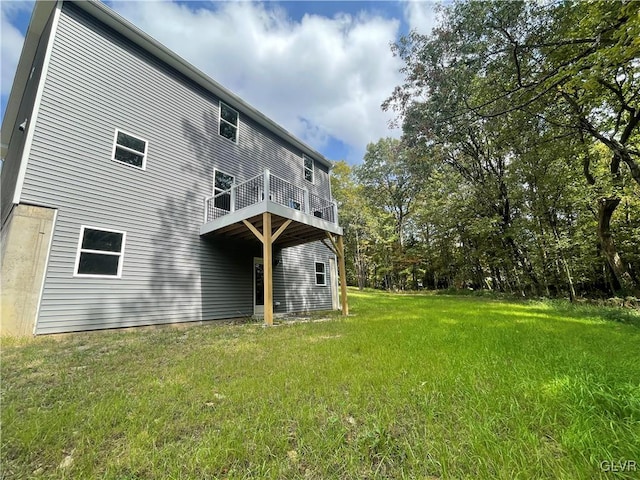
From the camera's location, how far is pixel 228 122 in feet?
33.1

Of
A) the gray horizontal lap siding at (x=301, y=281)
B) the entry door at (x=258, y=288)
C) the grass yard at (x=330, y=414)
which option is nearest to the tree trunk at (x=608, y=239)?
the grass yard at (x=330, y=414)

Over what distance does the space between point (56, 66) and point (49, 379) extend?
7269 mm

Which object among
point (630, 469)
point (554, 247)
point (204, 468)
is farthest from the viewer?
point (554, 247)

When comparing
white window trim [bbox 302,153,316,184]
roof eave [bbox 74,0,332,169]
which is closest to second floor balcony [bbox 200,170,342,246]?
white window trim [bbox 302,153,316,184]

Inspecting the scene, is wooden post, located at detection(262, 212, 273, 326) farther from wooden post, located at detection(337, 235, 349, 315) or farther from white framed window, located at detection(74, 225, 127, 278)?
white framed window, located at detection(74, 225, 127, 278)

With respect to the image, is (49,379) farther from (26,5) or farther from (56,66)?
(26,5)

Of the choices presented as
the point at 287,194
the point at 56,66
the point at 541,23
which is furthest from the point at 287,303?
the point at 541,23

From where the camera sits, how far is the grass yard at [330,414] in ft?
4.80

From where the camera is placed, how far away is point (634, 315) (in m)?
7.15

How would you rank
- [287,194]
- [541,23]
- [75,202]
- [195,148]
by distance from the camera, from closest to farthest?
[75,202]
[541,23]
[195,148]
[287,194]

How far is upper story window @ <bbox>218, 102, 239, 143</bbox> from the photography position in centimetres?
992

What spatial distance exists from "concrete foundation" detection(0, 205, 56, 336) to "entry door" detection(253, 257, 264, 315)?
5.49 meters

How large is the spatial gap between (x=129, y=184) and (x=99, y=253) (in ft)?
6.35

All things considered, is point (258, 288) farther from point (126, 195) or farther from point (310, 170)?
point (310, 170)
